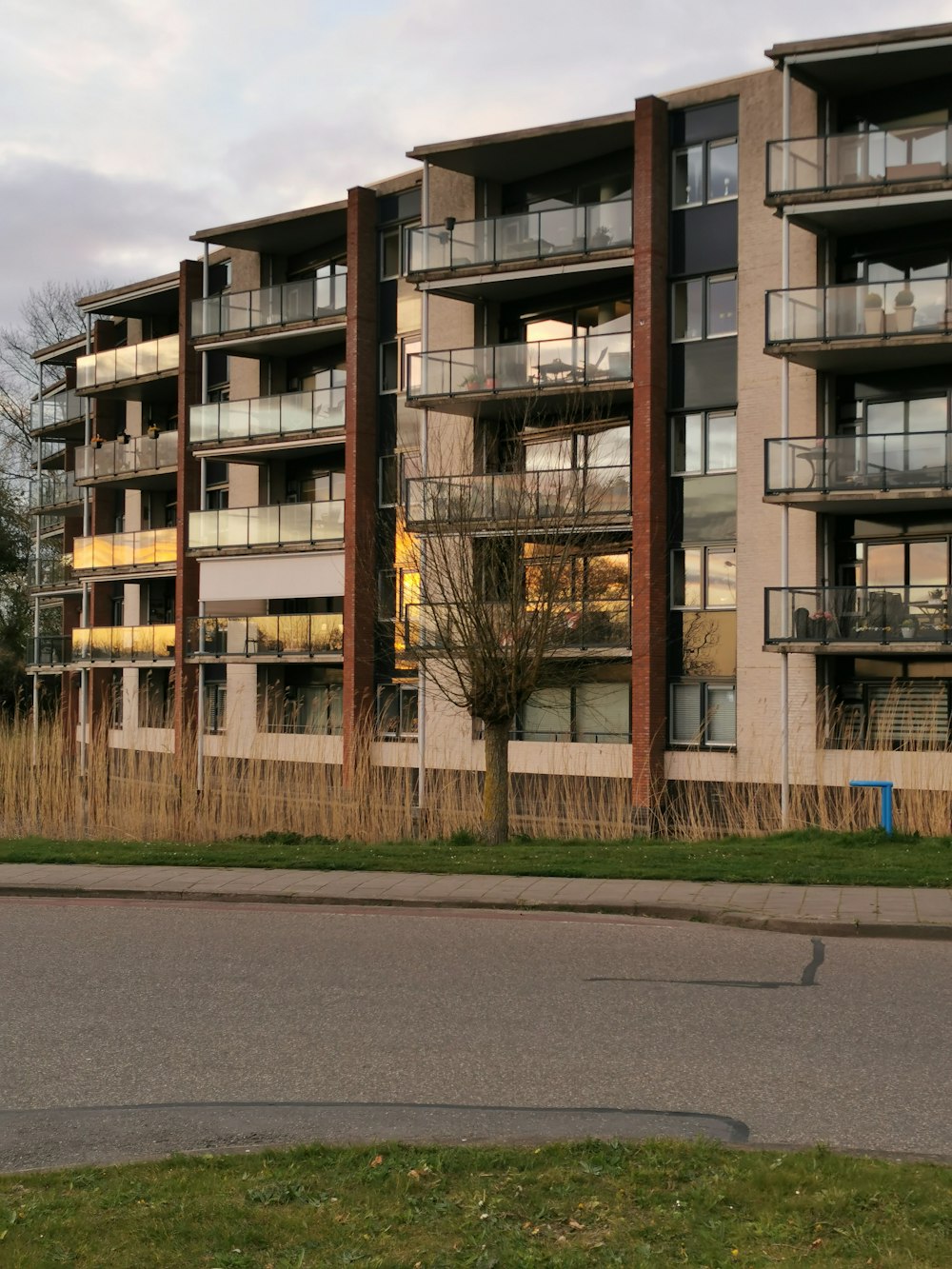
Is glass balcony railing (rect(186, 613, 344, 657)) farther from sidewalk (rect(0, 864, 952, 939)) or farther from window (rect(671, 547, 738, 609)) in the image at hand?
sidewalk (rect(0, 864, 952, 939))

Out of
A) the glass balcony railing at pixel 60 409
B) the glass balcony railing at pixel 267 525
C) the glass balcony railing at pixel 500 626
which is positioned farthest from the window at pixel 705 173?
the glass balcony railing at pixel 60 409

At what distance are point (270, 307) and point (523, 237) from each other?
8.98m

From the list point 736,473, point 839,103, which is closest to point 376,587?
point 736,473

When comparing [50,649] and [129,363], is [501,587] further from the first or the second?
[50,649]

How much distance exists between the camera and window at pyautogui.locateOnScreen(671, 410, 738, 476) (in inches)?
1109

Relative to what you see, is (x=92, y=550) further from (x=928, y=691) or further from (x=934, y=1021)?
(x=934, y=1021)

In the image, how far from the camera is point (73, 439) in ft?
169

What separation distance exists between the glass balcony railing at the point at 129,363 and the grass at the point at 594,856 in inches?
915

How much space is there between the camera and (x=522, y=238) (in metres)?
29.8

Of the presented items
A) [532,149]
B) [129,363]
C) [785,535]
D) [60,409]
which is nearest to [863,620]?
[785,535]

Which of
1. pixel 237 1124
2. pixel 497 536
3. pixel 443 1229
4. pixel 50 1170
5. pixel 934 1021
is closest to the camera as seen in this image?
pixel 443 1229

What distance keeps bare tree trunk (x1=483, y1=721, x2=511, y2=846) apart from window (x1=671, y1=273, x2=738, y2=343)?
1089 cm

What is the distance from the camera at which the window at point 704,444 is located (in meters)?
28.2

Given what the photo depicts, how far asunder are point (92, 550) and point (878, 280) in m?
25.7
